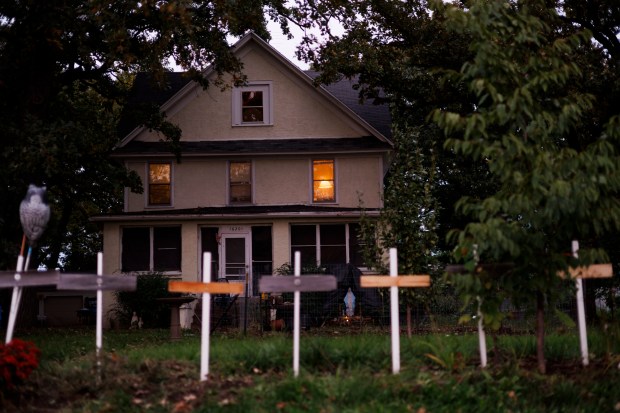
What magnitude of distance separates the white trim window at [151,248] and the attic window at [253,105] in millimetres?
4821

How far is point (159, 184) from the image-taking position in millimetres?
28328

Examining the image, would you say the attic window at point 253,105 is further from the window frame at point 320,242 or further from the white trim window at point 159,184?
the window frame at point 320,242

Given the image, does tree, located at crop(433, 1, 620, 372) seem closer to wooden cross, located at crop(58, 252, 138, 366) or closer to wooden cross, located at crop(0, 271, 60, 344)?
wooden cross, located at crop(58, 252, 138, 366)

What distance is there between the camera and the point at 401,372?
8906 mm

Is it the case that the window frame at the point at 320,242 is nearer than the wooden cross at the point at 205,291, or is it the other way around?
the wooden cross at the point at 205,291

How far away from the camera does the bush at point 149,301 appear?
24125 mm

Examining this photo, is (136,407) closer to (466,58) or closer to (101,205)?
(466,58)

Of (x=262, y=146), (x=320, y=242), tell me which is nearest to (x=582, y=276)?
(x=320, y=242)

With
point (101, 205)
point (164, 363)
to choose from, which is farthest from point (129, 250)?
point (164, 363)

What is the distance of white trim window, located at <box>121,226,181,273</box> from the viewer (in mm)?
27406

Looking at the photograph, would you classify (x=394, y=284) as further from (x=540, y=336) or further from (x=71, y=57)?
(x=71, y=57)

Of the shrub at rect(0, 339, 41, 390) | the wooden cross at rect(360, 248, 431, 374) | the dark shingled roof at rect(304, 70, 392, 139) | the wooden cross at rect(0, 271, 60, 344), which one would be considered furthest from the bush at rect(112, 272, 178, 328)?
the wooden cross at rect(360, 248, 431, 374)

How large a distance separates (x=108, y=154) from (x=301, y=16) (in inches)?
399

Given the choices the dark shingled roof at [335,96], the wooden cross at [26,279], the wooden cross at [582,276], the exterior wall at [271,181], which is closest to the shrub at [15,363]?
the wooden cross at [26,279]
